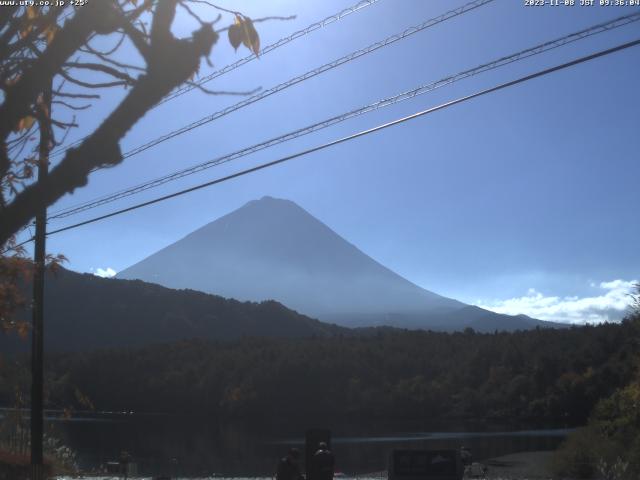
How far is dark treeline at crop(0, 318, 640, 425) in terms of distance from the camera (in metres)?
83.5

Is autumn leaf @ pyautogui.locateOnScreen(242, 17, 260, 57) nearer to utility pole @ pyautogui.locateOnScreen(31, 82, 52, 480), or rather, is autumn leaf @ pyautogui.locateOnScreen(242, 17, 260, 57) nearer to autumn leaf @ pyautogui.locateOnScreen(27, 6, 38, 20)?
autumn leaf @ pyautogui.locateOnScreen(27, 6, 38, 20)

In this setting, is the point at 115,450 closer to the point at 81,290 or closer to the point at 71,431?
the point at 71,431

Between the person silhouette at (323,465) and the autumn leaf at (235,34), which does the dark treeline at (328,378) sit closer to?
the person silhouette at (323,465)

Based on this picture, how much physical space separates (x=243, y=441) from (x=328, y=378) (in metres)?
32.0

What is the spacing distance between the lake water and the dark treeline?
588cm

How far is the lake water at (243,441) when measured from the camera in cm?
4144

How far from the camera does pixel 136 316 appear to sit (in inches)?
4277

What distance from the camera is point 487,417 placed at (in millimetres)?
84375

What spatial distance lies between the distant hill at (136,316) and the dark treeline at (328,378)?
12176 mm

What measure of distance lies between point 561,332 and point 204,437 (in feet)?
163

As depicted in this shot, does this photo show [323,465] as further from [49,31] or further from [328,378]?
[328,378]

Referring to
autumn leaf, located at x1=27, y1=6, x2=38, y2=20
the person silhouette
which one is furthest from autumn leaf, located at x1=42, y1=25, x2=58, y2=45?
the person silhouette

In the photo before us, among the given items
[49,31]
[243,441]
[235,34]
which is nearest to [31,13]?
[49,31]

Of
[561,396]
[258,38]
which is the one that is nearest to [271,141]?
[258,38]
